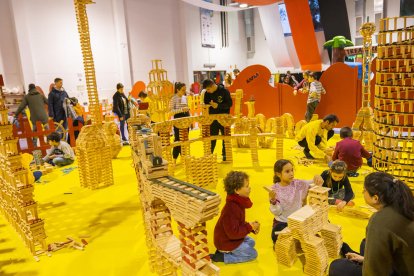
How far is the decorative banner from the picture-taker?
1795 cm

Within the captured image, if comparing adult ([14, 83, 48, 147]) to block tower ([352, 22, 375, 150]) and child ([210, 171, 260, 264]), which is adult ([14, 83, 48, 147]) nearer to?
child ([210, 171, 260, 264])

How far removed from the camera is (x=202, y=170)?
5.66 meters

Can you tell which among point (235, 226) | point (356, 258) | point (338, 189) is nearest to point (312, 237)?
point (356, 258)

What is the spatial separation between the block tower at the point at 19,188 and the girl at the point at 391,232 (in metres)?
3.52

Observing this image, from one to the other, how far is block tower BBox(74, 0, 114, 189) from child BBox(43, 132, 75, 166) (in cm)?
185

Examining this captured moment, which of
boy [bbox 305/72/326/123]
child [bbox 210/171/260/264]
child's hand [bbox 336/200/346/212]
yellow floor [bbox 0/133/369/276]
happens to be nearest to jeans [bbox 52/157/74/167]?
yellow floor [bbox 0/133/369/276]

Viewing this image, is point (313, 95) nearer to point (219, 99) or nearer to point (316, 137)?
point (316, 137)

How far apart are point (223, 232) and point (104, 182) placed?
3.52m

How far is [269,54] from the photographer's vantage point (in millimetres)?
20672

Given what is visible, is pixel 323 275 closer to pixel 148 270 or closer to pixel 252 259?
pixel 252 259

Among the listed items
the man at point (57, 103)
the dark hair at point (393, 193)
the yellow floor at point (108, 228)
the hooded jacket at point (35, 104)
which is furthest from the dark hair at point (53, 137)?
the dark hair at point (393, 193)

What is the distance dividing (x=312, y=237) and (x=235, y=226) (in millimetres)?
736

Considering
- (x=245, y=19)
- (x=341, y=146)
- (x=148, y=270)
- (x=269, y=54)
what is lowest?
(x=148, y=270)

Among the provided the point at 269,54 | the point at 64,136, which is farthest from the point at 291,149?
the point at 269,54
